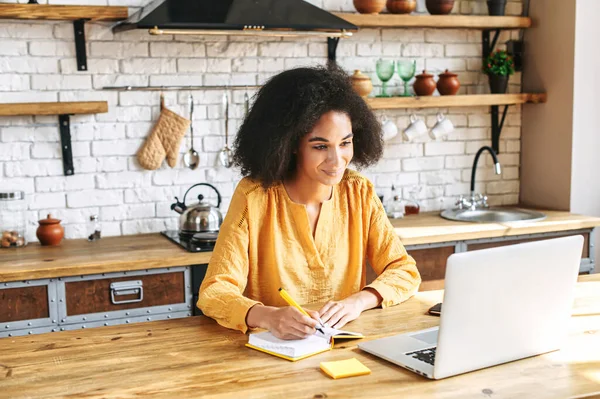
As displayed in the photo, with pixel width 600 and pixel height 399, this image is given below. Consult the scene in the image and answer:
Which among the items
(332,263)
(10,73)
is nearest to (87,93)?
(10,73)

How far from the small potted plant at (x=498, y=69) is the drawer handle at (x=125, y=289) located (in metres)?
2.39

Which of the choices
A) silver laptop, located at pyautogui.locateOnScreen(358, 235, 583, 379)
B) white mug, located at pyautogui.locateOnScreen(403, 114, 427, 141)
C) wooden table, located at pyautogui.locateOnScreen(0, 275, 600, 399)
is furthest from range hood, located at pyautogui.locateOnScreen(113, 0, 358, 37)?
silver laptop, located at pyautogui.locateOnScreen(358, 235, 583, 379)

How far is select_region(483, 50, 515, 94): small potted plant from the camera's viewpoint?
4316mm

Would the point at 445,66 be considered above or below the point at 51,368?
above

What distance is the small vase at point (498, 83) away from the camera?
432cm

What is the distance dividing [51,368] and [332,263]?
40.2 inches

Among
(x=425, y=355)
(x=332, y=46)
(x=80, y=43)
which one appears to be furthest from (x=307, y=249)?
(x=332, y=46)

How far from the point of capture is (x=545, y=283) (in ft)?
5.59

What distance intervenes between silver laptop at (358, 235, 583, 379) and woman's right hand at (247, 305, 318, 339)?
15 cm

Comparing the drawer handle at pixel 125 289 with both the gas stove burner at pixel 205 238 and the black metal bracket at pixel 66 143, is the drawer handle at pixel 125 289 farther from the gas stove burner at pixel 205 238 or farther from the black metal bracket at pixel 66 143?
the black metal bracket at pixel 66 143

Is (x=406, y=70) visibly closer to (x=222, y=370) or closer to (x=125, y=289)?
(x=125, y=289)

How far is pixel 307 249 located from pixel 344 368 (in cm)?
81

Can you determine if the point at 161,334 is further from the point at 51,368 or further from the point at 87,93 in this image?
the point at 87,93

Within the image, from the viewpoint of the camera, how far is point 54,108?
132 inches
